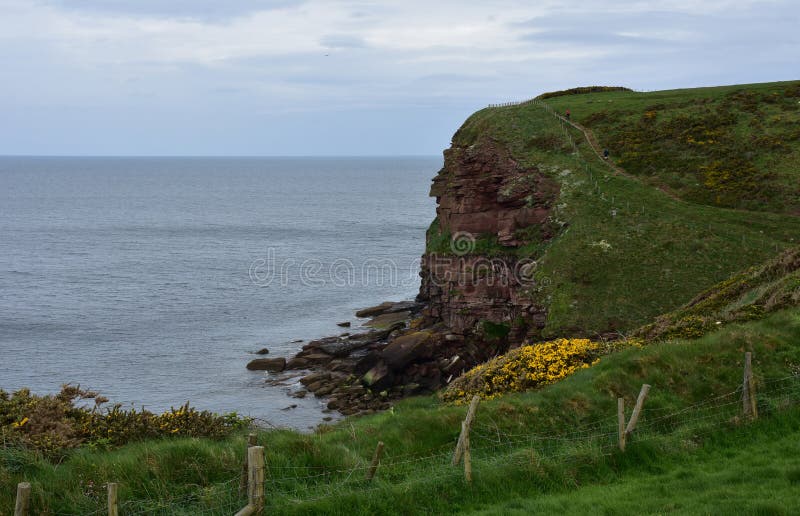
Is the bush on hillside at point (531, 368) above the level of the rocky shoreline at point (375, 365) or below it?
above

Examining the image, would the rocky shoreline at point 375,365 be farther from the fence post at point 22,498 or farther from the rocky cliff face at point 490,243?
the fence post at point 22,498

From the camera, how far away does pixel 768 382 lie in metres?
20.9

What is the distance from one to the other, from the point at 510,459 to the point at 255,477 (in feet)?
20.9

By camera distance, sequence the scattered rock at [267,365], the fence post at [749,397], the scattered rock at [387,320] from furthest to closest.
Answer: the scattered rock at [387,320]
the scattered rock at [267,365]
the fence post at [749,397]

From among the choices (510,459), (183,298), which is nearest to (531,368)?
(510,459)

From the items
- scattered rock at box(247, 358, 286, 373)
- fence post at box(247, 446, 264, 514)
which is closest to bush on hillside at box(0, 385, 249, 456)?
fence post at box(247, 446, 264, 514)

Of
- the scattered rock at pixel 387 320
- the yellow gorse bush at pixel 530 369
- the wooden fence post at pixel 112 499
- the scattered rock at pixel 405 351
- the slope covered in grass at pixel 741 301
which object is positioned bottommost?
the scattered rock at pixel 387 320

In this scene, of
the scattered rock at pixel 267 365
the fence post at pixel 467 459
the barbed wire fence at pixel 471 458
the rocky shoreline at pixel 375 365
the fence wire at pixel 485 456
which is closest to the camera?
the barbed wire fence at pixel 471 458

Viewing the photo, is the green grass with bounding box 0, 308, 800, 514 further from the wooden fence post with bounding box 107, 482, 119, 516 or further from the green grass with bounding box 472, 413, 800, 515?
the wooden fence post with bounding box 107, 482, 119, 516

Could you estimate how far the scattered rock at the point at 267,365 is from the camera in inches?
2285

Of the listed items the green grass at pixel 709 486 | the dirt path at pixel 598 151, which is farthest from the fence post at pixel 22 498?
the dirt path at pixel 598 151

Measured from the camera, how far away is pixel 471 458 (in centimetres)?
1748

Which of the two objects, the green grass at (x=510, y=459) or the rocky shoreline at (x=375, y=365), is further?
the rocky shoreline at (x=375, y=365)

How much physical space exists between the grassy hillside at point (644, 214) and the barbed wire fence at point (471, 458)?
2614 centimetres
